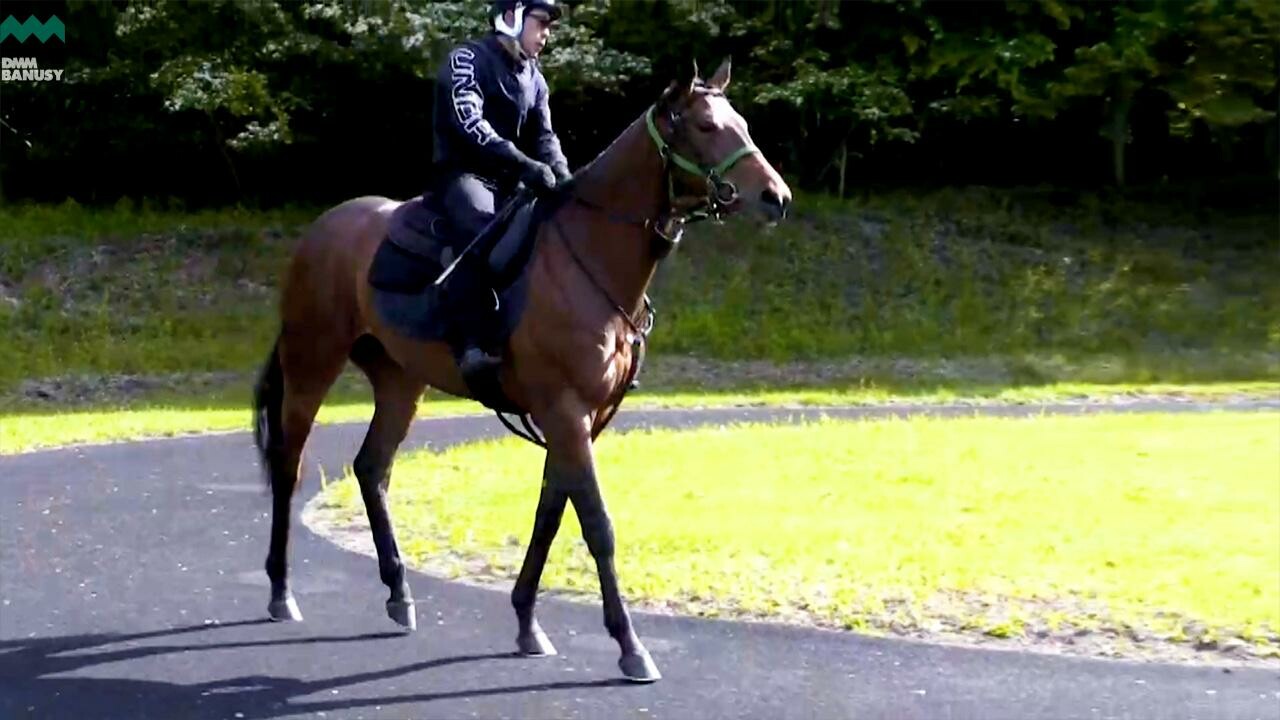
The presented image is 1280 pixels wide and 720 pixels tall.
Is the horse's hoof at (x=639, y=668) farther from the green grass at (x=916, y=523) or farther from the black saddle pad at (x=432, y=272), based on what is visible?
the black saddle pad at (x=432, y=272)

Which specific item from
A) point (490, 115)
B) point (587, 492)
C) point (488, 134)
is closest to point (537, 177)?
point (488, 134)

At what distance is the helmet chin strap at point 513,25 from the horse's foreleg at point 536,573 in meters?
2.00

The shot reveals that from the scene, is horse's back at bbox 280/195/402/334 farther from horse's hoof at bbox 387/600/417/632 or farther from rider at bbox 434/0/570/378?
horse's hoof at bbox 387/600/417/632

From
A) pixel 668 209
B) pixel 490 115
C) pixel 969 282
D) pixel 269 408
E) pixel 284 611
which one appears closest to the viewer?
pixel 668 209

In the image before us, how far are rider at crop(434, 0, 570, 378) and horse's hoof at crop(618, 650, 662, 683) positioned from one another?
146 cm

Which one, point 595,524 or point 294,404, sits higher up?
point 294,404

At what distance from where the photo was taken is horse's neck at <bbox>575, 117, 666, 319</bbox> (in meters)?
7.91

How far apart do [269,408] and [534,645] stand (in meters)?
2.47

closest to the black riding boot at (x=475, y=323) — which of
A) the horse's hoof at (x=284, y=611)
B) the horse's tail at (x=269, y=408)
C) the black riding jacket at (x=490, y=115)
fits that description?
the black riding jacket at (x=490, y=115)

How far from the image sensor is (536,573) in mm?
8297

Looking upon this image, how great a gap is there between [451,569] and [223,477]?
4411 mm

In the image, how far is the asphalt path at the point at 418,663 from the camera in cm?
726

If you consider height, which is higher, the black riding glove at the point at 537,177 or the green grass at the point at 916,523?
the black riding glove at the point at 537,177

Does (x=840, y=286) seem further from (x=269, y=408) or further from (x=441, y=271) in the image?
(x=441, y=271)
